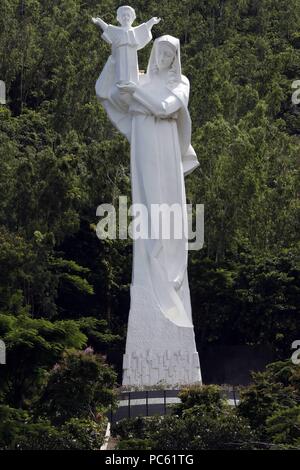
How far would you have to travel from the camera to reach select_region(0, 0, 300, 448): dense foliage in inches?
1227

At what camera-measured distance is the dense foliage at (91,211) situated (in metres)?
31.2

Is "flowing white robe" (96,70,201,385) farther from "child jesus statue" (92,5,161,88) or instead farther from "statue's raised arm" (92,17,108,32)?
"statue's raised arm" (92,17,108,32)

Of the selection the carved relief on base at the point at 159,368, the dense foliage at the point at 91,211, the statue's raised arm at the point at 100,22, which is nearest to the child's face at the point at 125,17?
the statue's raised arm at the point at 100,22

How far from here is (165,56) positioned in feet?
104

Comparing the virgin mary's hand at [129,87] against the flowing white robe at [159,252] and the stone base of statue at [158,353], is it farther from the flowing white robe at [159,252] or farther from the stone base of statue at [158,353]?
the stone base of statue at [158,353]

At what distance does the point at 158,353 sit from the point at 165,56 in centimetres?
463

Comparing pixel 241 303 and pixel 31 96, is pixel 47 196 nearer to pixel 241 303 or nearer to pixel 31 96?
pixel 241 303

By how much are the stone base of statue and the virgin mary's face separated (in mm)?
3809

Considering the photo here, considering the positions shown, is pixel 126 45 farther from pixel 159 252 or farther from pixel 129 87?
pixel 159 252

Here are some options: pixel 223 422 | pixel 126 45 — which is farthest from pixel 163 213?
pixel 223 422

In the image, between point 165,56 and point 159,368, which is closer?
point 159,368

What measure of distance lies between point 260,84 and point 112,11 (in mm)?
5043

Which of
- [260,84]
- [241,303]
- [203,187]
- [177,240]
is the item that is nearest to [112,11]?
[260,84]

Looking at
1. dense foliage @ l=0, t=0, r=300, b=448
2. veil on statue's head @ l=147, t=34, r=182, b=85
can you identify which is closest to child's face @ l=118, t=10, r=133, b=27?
veil on statue's head @ l=147, t=34, r=182, b=85
